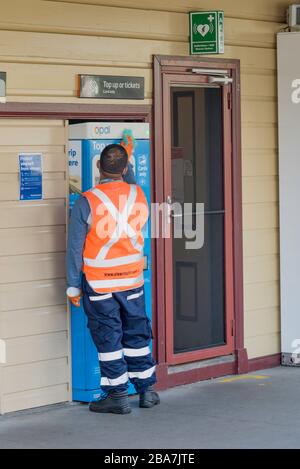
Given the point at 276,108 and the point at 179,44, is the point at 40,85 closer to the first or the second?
the point at 179,44

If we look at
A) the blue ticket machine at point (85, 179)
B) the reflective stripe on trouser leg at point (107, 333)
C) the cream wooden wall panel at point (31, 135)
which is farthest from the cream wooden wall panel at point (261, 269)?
the cream wooden wall panel at point (31, 135)

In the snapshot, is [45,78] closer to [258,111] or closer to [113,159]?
[113,159]

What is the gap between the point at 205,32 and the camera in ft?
29.3

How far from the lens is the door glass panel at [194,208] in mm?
9016

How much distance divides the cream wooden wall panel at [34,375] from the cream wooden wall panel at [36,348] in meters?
0.04

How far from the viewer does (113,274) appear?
25.7ft

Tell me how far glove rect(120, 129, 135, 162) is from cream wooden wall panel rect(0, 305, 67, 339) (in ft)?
4.10

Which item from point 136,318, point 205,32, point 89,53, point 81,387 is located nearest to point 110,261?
point 136,318

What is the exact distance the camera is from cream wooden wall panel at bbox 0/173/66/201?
7.80m

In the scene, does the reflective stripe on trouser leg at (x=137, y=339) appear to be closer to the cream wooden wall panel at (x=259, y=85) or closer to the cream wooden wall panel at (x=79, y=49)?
the cream wooden wall panel at (x=79, y=49)

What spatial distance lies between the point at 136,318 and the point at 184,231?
1.33 m

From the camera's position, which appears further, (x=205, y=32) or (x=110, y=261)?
(x=205, y=32)

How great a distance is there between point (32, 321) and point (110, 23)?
231cm

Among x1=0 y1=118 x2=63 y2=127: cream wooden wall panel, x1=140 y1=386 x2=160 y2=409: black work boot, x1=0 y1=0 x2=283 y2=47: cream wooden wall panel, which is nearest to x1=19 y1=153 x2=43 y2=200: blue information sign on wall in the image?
x1=0 y1=118 x2=63 y2=127: cream wooden wall panel
